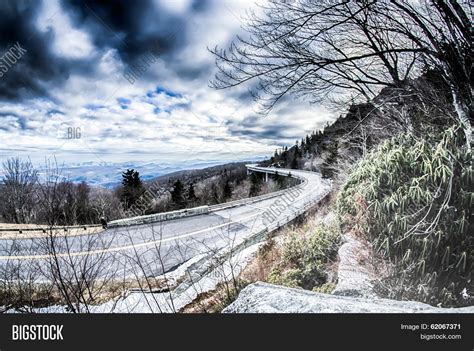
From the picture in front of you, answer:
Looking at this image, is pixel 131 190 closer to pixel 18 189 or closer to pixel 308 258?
pixel 18 189

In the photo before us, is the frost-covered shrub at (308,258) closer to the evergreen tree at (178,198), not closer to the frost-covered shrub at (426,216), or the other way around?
the frost-covered shrub at (426,216)

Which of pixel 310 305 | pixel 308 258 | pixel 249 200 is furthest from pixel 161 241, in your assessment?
pixel 310 305

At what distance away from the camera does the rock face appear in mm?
1364

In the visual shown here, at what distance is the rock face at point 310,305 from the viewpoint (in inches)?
53.7

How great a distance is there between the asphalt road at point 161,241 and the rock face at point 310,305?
1395mm

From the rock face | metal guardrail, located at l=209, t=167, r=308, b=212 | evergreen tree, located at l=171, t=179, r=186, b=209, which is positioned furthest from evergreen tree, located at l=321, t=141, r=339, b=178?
the rock face

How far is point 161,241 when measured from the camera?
12.8 ft

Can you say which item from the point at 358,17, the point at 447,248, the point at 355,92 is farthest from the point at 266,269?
the point at 358,17

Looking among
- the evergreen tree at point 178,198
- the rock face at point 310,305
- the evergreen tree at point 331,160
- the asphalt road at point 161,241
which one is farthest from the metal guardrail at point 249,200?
the rock face at point 310,305

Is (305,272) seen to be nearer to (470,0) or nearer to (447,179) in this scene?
(447,179)

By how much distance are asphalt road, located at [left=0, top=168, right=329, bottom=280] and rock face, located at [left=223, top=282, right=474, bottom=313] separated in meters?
1.40

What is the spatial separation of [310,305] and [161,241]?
9.89 ft
